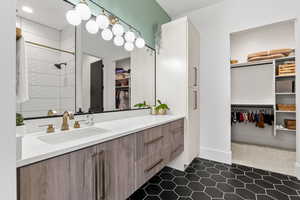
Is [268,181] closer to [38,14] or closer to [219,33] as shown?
[219,33]

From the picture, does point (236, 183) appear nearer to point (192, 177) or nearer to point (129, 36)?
point (192, 177)

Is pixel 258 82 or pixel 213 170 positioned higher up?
pixel 258 82

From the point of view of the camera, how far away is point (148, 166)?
1.36 metres

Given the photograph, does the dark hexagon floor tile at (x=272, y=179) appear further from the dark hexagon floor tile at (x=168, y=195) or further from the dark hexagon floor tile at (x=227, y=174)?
the dark hexagon floor tile at (x=168, y=195)

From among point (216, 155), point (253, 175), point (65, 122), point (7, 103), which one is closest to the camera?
point (7, 103)

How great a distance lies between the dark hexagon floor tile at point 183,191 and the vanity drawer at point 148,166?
1.16 ft

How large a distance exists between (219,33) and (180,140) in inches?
76.9

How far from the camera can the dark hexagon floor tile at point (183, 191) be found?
60.3 inches

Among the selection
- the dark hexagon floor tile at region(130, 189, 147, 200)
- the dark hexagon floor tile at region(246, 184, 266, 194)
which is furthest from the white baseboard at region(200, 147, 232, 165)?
the dark hexagon floor tile at region(130, 189, 147, 200)

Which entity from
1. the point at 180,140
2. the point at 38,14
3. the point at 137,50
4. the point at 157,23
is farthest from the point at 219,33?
the point at 38,14

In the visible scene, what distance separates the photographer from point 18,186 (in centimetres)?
59

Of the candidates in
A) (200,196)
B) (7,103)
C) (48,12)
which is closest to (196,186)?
(200,196)

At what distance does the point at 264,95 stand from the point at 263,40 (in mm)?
1192

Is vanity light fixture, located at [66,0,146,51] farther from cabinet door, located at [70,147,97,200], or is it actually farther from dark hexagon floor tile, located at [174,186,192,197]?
dark hexagon floor tile, located at [174,186,192,197]
